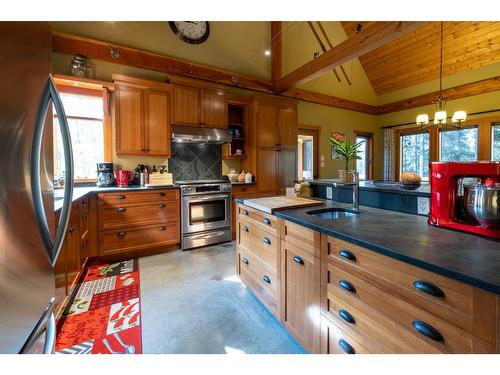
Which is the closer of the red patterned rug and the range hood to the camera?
Result: the red patterned rug

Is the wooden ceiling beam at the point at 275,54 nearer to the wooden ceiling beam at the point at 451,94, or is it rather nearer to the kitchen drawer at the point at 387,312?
the wooden ceiling beam at the point at 451,94

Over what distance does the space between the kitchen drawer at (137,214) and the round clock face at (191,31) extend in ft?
9.19

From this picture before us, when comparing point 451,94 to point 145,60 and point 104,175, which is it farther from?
point 104,175

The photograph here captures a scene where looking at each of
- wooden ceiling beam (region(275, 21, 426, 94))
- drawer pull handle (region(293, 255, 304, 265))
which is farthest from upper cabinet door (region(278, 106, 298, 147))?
drawer pull handle (region(293, 255, 304, 265))

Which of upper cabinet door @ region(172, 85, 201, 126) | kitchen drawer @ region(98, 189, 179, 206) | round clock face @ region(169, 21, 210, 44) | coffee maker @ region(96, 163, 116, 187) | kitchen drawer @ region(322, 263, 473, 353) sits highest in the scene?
round clock face @ region(169, 21, 210, 44)

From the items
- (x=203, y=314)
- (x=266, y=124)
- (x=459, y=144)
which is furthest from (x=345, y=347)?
(x=459, y=144)

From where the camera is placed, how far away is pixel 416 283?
0.81 meters

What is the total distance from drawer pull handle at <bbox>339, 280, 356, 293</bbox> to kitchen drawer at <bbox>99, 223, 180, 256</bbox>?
261 cm

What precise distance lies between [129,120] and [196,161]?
3.89 ft

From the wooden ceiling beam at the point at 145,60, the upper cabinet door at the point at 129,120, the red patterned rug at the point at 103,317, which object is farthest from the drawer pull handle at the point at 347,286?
the wooden ceiling beam at the point at 145,60

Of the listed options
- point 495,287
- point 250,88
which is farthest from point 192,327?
point 250,88

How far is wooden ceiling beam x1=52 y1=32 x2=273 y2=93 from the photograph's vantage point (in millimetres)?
2988

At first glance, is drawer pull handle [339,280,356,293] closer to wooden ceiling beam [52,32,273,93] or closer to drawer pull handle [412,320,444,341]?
drawer pull handle [412,320,444,341]

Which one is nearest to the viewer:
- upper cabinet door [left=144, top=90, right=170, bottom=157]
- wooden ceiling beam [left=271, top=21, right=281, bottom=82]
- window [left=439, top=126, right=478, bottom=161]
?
upper cabinet door [left=144, top=90, right=170, bottom=157]
